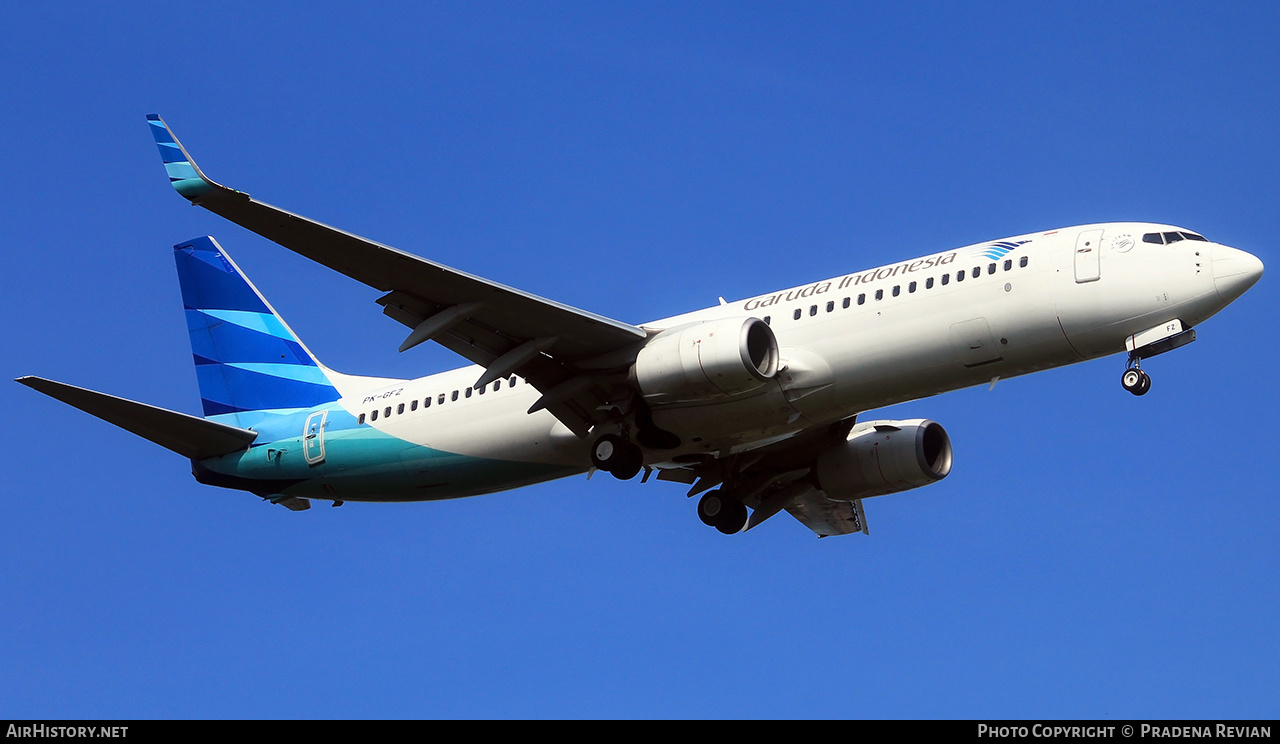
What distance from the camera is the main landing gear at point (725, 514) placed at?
32125 millimetres

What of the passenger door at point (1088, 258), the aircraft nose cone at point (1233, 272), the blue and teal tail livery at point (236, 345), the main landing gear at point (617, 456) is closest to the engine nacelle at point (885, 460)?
the main landing gear at point (617, 456)

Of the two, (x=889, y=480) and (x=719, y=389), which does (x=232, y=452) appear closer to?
(x=719, y=389)

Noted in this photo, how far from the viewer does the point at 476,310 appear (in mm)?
26797

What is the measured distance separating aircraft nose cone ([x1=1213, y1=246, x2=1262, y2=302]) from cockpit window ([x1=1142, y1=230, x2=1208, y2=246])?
2.13 feet

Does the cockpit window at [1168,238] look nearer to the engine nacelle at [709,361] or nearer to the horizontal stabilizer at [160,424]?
the engine nacelle at [709,361]

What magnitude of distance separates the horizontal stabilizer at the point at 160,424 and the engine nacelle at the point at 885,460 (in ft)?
45.3

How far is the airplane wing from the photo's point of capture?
2409 centimetres

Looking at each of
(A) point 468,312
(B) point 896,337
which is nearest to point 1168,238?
(B) point 896,337

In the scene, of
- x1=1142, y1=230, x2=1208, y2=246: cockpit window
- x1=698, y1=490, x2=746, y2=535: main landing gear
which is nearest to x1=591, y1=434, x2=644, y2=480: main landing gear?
x1=698, y1=490, x2=746, y2=535: main landing gear
